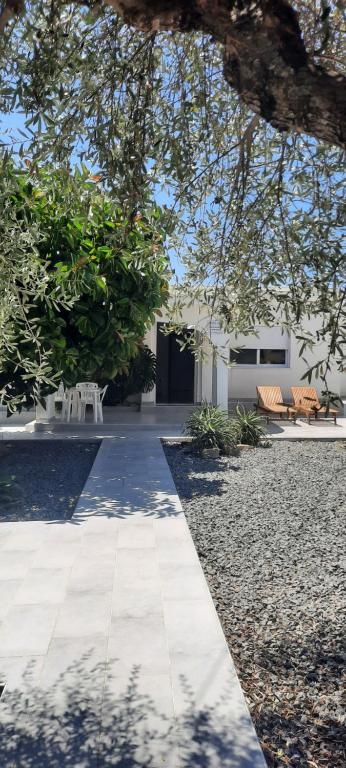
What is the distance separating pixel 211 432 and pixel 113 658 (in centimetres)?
902

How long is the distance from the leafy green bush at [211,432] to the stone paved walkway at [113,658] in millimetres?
5802

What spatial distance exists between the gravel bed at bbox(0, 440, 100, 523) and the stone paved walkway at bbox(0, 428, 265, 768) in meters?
1.18

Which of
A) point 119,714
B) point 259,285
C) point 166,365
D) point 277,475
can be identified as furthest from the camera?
point 166,365

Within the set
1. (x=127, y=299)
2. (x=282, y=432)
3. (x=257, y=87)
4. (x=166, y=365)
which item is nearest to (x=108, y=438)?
(x=282, y=432)

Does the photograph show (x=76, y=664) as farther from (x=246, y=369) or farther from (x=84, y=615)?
(x=246, y=369)

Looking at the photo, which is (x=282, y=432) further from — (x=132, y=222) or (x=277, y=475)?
(x=132, y=222)

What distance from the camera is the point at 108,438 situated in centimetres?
1425

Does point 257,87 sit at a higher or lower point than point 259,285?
higher

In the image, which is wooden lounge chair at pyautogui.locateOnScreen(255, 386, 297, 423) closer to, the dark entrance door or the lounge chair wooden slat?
the lounge chair wooden slat

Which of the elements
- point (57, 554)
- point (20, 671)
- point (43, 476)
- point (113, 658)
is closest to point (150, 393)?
point (43, 476)

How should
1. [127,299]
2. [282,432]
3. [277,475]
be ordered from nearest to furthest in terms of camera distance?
[127,299] → [277,475] → [282,432]

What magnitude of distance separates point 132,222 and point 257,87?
1851 mm

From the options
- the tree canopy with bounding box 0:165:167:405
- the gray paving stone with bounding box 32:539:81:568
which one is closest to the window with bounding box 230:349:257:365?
the tree canopy with bounding box 0:165:167:405

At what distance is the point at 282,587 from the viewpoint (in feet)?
18.7
